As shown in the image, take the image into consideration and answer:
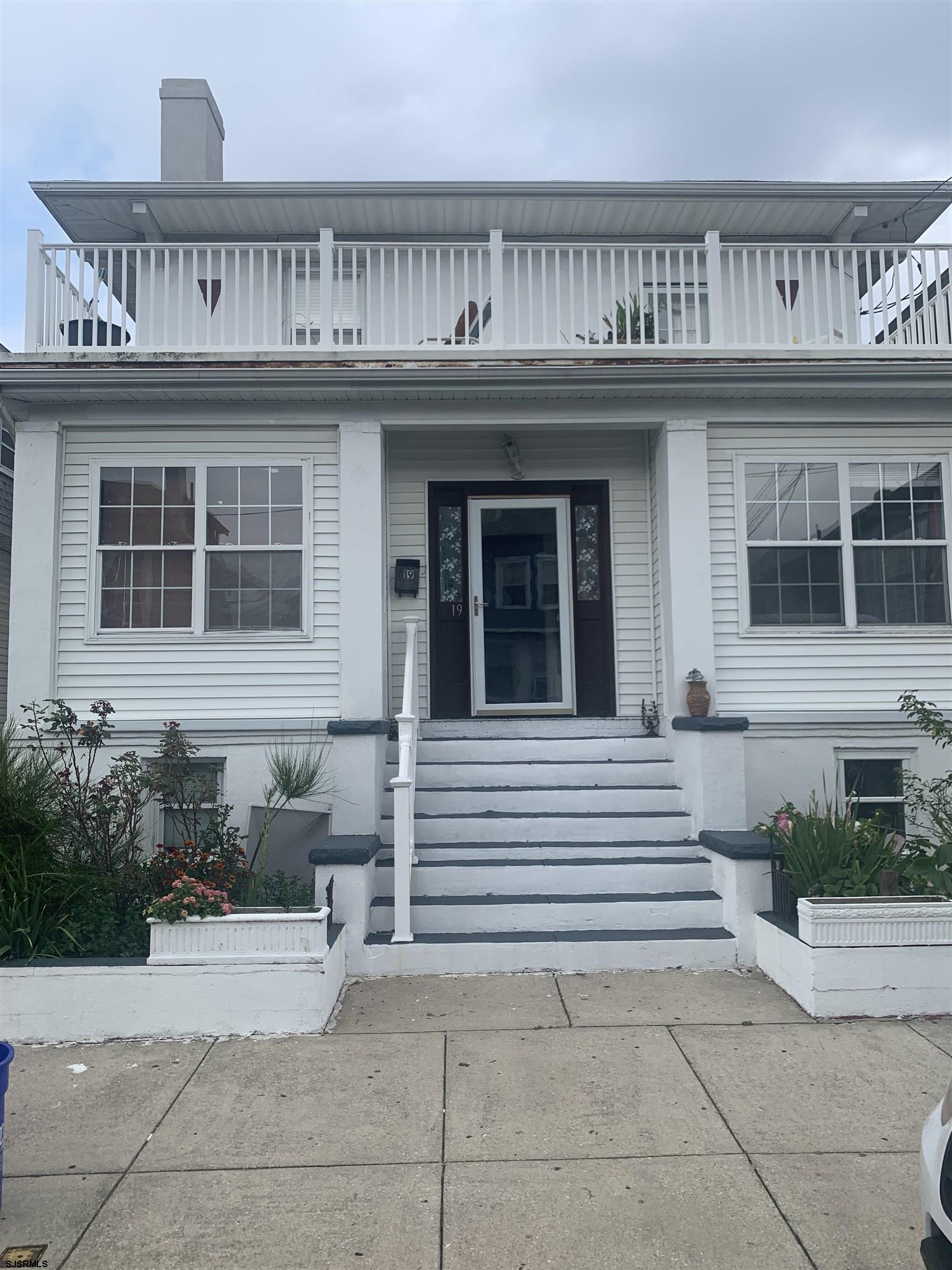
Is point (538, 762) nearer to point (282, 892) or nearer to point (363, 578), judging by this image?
point (363, 578)

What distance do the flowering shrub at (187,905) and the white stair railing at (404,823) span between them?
112 cm

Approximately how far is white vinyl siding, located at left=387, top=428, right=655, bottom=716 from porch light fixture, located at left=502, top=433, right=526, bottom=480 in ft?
0.30

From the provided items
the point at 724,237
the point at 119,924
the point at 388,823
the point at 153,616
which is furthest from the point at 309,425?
the point at 724,237

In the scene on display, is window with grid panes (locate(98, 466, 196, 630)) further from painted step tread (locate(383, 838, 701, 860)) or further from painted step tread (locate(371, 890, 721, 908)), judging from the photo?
painted step tread (locate(371, 890, 721, 908))

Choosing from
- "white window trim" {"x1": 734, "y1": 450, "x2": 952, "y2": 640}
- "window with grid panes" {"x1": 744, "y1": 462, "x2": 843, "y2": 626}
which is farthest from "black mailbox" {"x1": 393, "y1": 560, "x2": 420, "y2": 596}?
"window with grid panes" {"x1": 744, "y1": 462, "x2": 843, "y2": 626}

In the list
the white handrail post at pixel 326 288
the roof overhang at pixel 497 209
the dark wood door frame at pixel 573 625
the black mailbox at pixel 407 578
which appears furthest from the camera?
the roof overhang at pixel 497 209

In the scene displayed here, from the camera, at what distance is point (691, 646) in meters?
7.71

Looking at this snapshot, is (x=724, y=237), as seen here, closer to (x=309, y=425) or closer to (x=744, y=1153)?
(x=309, y=425)

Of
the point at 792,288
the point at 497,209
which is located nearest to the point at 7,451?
the point at 497,209

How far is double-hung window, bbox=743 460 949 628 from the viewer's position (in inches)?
314

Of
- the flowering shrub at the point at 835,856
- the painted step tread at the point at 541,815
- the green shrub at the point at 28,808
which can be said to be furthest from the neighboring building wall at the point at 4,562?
the flowering shrub at the point at 835,856

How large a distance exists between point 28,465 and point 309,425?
235 centimetres

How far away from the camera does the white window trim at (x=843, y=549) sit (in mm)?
7887

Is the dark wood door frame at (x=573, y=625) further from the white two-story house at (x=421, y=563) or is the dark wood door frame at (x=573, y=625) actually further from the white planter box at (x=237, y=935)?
the white planter box at (x=237, y=935)
